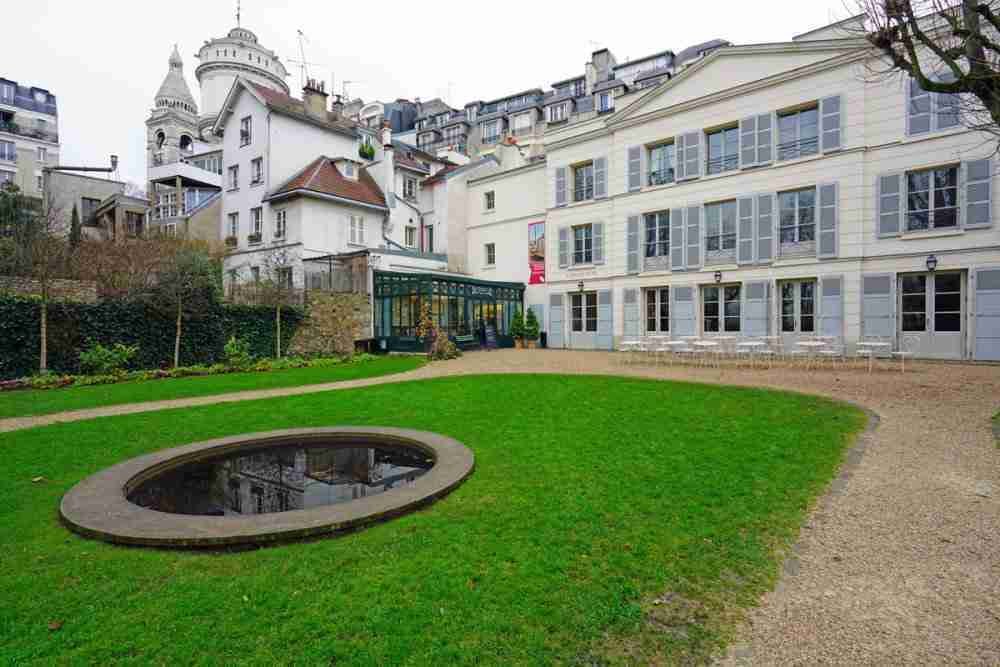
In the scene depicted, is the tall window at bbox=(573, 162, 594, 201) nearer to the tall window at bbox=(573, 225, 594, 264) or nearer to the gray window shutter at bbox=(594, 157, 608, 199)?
the gray window shutter at bbox=(594, 157, 608, 199)

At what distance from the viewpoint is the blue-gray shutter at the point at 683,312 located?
1905 centimetres

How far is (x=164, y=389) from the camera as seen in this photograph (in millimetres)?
10820

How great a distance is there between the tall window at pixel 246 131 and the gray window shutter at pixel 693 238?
2072 cm

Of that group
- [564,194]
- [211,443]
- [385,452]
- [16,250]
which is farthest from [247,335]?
[564,194]

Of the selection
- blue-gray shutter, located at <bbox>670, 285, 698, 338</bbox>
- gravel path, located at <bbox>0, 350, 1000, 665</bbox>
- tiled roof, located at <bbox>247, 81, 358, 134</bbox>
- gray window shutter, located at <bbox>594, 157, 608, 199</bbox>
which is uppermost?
tiled roof, located at <bbox>247, 81, 358, 134</bbox>

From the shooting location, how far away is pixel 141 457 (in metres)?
5.27

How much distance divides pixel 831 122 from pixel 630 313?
9.27 m

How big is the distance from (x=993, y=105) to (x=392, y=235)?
23.6 meters

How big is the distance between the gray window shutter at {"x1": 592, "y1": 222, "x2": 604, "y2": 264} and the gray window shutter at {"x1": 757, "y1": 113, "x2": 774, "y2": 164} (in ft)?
21.3

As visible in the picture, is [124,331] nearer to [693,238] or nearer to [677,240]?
[677,240]

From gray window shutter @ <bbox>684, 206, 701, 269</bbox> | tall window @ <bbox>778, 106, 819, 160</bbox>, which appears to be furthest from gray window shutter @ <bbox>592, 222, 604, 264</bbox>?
tall window @ <bbox>778, 106, 819, 160</bbox>

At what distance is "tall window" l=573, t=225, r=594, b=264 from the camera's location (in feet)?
73.2

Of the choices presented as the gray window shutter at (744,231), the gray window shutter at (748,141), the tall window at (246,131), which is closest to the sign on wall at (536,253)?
the gray window shutter at (744,231)

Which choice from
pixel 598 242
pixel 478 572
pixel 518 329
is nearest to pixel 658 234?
pixel 598 242
